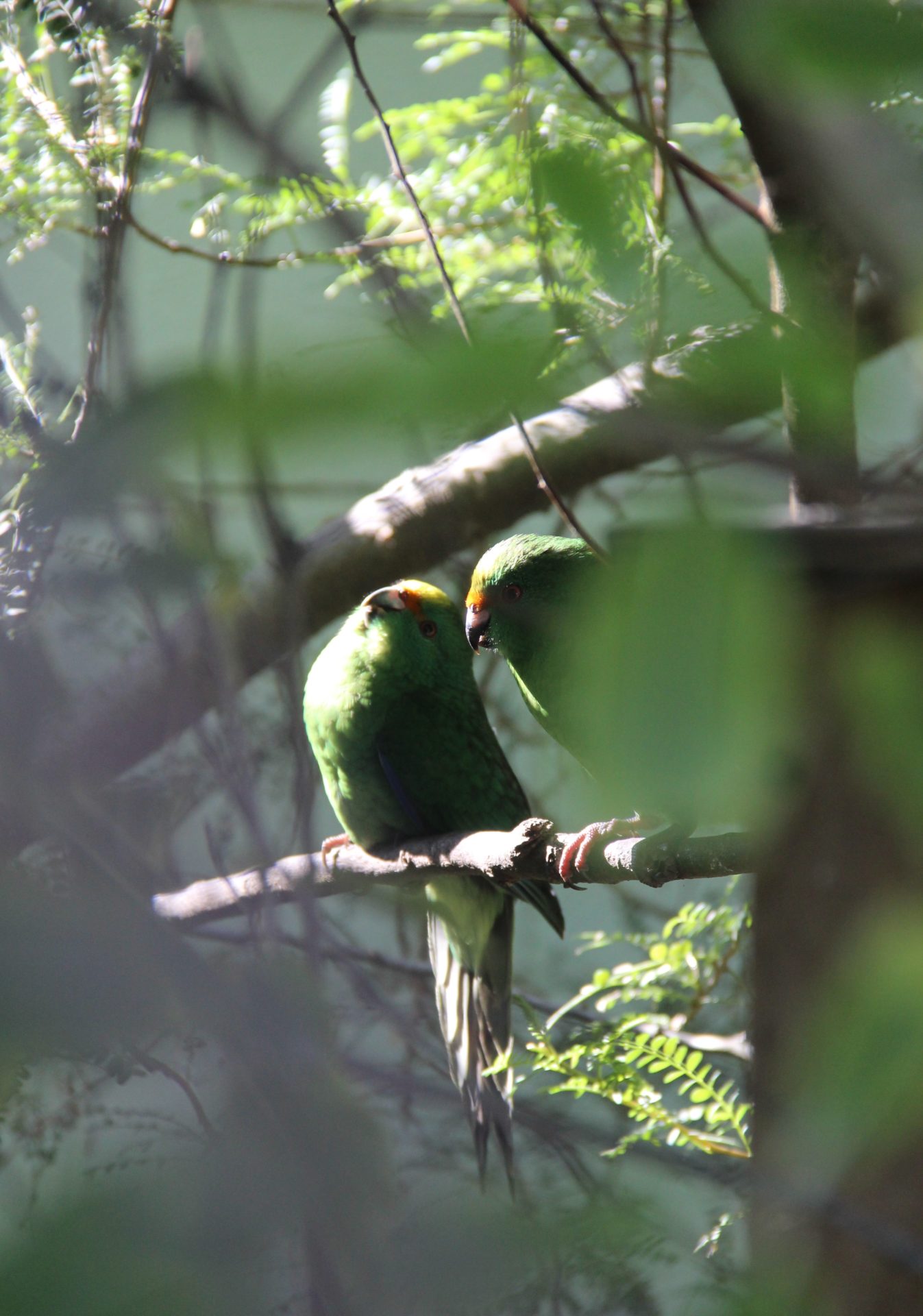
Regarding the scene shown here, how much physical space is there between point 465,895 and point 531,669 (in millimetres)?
505

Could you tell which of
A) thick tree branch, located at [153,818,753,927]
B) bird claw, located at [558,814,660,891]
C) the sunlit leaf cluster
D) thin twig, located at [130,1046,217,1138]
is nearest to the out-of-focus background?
thin twig, located at [130,1046,217,1138]

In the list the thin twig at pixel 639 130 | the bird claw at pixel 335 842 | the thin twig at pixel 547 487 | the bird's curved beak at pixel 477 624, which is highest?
the thin twig at pixel 639 130

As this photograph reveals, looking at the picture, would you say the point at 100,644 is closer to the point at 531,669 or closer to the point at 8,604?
the point at 8,604

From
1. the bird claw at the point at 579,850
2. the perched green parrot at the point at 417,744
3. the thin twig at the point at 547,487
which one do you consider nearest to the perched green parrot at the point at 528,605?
the bird claw at the point at 579,850

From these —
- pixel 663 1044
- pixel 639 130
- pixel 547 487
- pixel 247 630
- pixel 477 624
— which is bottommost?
pixel 663 1044

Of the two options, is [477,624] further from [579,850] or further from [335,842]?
[335,842]

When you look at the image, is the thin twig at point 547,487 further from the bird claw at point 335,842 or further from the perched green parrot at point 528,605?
the bird claw at point 335,842

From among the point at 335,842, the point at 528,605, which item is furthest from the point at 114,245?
the point at 335,842

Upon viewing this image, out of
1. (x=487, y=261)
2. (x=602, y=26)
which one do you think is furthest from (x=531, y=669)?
(x=487, y=261)

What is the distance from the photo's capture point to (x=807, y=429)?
0.81 feet

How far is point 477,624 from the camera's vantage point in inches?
49.9

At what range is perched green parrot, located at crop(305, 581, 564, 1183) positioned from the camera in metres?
1.40

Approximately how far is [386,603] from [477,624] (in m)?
0.18

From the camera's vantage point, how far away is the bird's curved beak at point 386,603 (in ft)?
4.58
